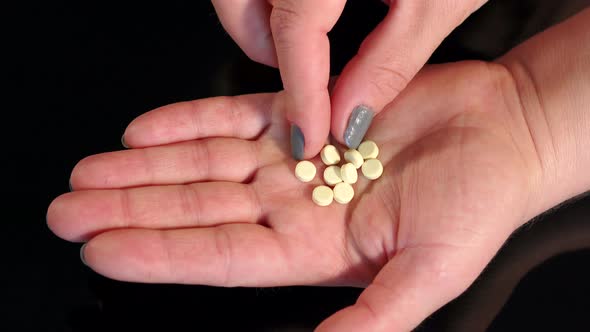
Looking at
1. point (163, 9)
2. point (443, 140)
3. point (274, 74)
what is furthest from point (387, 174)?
point (163, 9)

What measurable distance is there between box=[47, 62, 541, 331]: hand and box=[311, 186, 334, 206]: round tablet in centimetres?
1

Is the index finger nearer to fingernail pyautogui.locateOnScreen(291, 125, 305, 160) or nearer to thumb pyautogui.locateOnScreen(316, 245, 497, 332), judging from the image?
fingernail pyautogui.locateOnScreen(291, 125, 305, 160)

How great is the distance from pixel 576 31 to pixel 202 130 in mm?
949

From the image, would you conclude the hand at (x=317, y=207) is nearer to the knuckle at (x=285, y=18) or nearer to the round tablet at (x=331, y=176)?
the round tablet at (x=331, y=176)

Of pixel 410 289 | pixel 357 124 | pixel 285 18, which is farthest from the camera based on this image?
pixel 357 124

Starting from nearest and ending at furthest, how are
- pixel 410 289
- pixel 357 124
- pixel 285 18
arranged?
pixel 410 289 → pixel 285 18 → pixel 357 124

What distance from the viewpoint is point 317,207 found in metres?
1.33

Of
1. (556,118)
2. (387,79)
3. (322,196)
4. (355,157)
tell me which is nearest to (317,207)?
(322,196)

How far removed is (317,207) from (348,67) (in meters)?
0.32

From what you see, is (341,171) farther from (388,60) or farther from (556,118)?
(556,118)

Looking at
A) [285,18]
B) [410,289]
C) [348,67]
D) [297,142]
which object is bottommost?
[410,289]

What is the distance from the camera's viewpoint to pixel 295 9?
124cm

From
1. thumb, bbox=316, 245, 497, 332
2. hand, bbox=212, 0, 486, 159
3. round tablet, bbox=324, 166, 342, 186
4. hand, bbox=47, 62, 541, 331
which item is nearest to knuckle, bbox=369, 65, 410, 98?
hand, bbox=212, 0, 486, 159

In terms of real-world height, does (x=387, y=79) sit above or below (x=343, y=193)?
above
